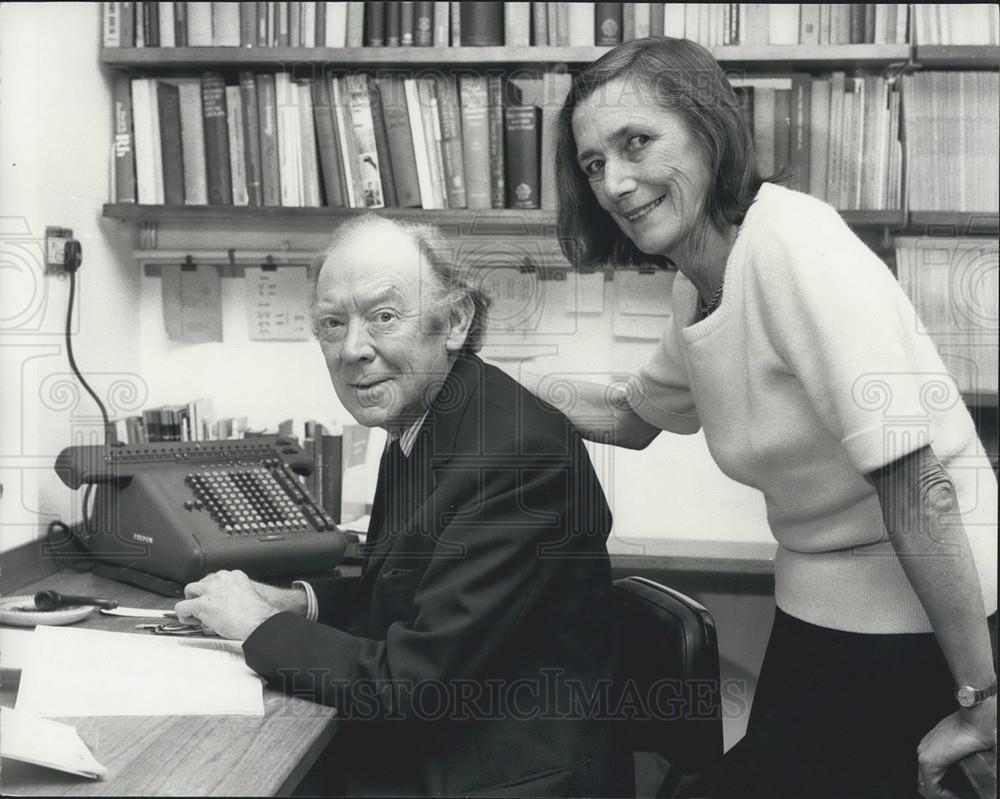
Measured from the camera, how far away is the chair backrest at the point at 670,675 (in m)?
1.35

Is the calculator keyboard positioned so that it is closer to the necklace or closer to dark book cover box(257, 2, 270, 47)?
the necklace

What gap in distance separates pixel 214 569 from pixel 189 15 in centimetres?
131

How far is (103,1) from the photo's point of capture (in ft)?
7.35

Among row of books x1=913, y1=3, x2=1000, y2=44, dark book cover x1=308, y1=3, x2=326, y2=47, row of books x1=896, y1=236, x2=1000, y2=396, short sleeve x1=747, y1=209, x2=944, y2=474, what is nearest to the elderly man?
short sleeve x1=747, y1=209, x2=944, y2=474

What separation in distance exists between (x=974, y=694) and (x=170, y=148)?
191 centimetres

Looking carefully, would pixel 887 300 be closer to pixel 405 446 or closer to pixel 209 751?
pixel 405 446

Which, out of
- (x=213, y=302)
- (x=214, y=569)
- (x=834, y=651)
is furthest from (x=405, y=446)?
(x=213, y=302)

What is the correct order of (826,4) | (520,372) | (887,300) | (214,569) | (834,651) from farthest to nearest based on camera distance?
1. (520,372)
2. (826,4)
3. (214,569)
4. (834,651)
5. (887,300)

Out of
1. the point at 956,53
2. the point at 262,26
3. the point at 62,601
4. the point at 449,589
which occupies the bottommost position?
the point at 62,601

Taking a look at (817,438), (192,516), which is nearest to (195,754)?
(192,516)

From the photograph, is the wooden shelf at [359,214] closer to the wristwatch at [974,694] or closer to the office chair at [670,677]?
the office chair at [670,677]

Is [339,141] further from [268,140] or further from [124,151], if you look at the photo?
[124,151]

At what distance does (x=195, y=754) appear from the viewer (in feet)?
3.43

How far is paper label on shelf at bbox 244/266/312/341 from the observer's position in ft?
8.14
